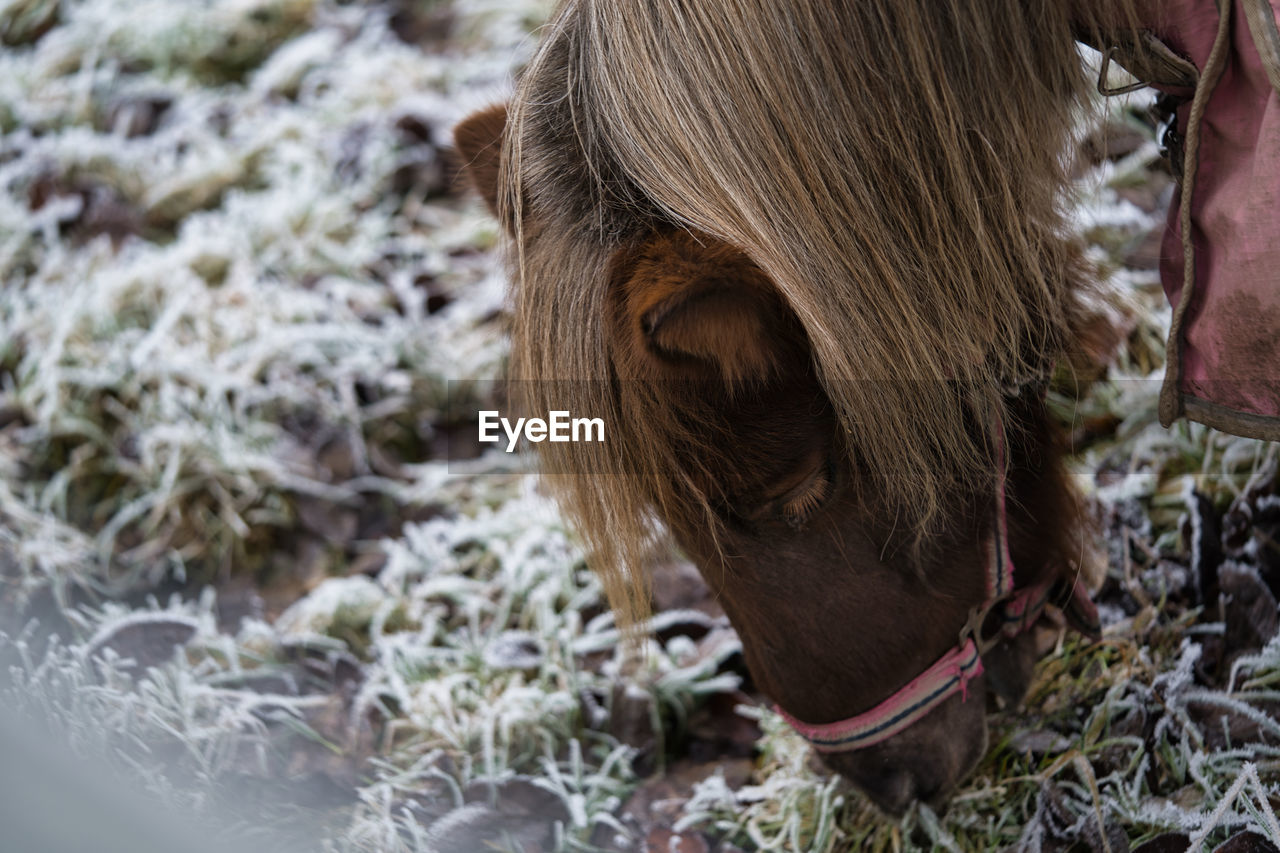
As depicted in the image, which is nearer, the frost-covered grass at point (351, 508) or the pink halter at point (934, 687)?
the pink halter at point (934, 687)

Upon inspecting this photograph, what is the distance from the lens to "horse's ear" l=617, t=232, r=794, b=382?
0.93m

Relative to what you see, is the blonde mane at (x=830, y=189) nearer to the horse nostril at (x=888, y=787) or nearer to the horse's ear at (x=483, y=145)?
the horse's ear at (x=483, y=145)

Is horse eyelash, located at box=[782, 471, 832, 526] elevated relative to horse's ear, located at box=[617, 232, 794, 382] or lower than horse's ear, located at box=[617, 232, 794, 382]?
lower

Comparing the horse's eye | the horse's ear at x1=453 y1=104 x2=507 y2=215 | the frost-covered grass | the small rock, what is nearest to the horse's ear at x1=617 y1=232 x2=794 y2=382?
the horse's eye

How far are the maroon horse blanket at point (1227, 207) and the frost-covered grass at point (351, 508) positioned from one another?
26cm

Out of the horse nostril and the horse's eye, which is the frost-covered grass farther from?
the horse's eye

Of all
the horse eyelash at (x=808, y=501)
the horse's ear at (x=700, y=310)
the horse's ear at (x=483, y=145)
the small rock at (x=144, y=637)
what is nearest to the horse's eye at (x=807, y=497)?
the horse eyelash at (x=808, y=501)

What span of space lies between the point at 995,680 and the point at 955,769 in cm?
19

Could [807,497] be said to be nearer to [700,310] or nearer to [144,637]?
[700,310]

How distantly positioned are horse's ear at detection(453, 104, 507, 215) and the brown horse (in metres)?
0.19

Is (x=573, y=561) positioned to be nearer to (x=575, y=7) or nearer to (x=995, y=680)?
(x=995, y=680)

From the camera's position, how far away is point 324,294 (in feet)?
9.64

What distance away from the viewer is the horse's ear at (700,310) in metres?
0.93

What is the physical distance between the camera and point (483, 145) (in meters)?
1.43
